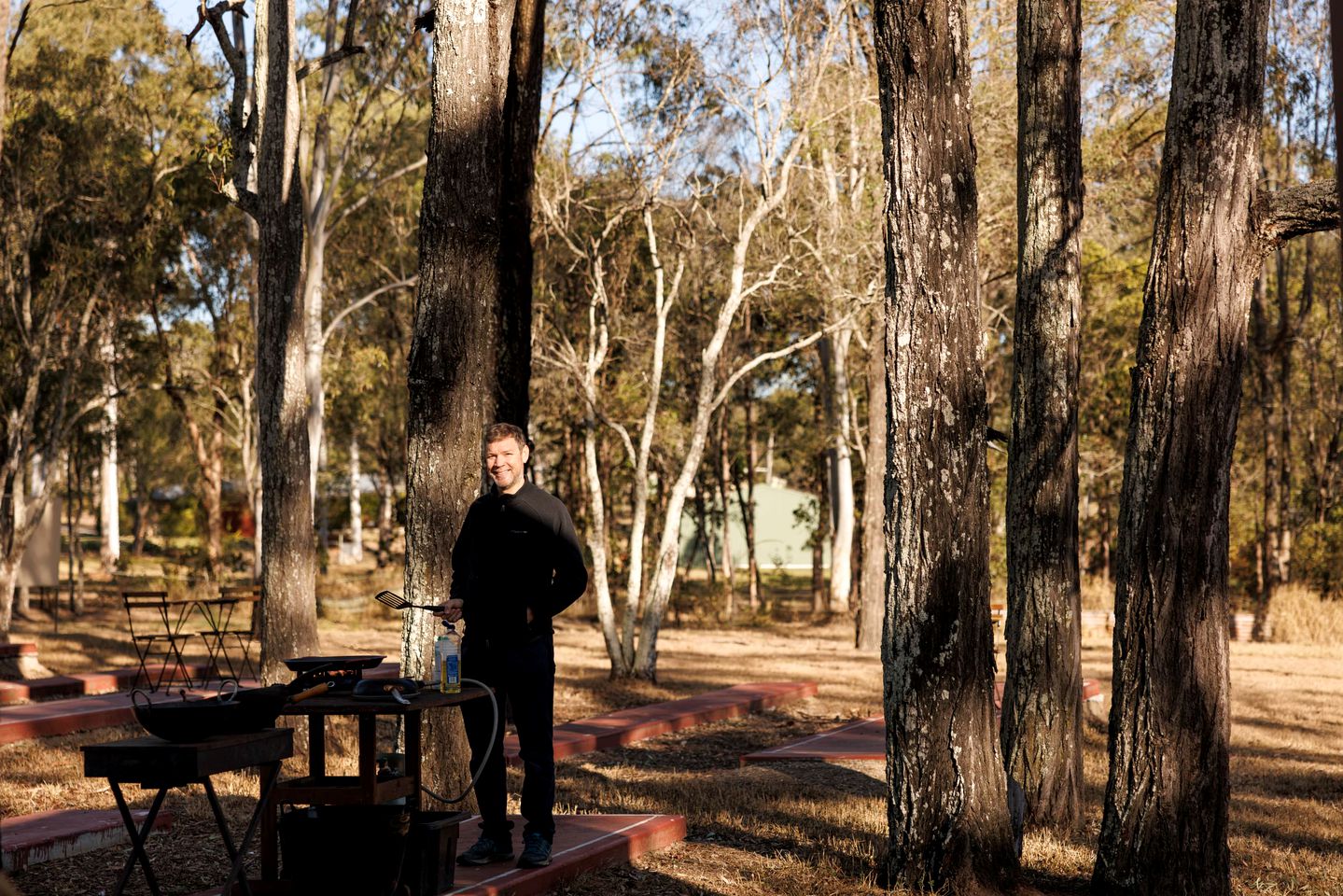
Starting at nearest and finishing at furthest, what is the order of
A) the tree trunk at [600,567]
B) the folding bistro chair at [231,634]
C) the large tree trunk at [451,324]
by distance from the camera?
the large tree trunk at [451,324] < the folding bistro chair at [231,634] < the tree trunk at [600,567]

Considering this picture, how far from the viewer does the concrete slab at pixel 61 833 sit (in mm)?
6137

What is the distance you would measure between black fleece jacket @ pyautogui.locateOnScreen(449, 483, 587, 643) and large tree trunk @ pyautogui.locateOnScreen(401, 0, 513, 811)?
136 cm

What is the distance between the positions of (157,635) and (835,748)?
698cm

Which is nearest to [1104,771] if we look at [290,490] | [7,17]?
[290,490]

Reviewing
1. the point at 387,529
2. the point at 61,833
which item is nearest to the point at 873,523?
the point at 61,833

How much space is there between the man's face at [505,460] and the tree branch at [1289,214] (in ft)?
10.6

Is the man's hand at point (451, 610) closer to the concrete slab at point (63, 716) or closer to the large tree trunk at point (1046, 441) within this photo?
the large tree trunk at point (1046, 441)

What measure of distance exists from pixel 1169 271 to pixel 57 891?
532 centimetres

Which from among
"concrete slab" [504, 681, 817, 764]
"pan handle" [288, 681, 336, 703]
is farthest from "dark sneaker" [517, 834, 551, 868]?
"concrete slab" [504, 681, 817, 764]

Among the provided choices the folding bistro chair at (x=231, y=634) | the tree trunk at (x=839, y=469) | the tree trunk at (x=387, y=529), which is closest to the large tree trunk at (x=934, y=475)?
the folding bistro chair at (x=231, y=634)

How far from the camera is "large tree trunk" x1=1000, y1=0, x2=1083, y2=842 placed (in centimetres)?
789

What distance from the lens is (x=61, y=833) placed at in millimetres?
6426

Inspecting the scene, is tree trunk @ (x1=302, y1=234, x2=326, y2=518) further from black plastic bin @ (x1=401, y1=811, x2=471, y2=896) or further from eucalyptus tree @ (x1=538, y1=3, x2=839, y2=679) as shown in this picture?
black plastic bin @ (x1=401, y1=811, x2=471, y2=896)

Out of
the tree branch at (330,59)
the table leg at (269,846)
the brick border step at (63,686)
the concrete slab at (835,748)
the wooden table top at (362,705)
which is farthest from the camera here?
the brick border step at (63,686)
